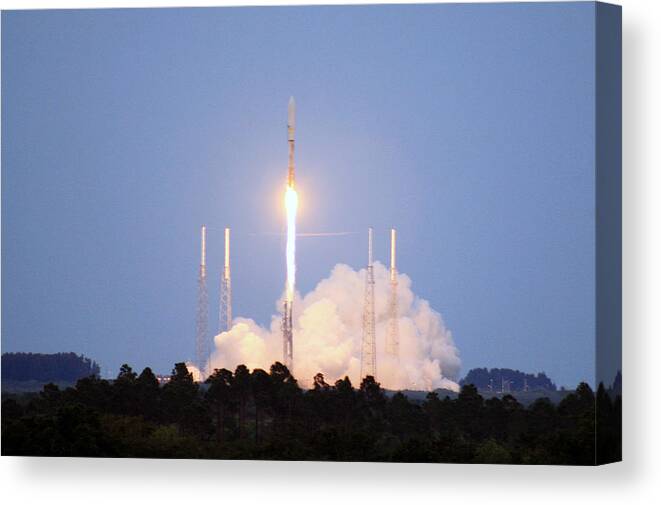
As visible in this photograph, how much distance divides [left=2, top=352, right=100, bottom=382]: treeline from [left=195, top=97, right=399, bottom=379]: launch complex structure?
3.36ft

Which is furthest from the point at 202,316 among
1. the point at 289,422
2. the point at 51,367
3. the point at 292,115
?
the point at 292,115

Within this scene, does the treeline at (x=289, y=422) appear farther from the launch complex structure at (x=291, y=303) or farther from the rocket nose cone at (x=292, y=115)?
the rocket nose cone at (x=292, y=115)

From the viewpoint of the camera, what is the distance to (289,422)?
66.5ft

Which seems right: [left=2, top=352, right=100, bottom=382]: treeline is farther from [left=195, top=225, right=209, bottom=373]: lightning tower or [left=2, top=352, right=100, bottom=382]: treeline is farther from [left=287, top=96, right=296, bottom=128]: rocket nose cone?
[left=287, top=96, right=296, bottom=128]: rocket nose cone

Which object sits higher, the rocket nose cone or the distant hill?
the rocket nose cone

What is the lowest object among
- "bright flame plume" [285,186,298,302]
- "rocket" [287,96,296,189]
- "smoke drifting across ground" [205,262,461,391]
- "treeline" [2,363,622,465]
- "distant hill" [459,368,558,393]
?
"treeline" [2,363,622,465]

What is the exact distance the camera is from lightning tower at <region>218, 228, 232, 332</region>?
20.4m

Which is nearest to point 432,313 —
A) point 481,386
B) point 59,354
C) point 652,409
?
point 481,386

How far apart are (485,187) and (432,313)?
47.4 inches

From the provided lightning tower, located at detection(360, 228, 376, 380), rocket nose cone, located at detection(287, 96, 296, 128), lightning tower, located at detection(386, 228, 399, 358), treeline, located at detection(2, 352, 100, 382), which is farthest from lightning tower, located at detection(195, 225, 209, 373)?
lightning tower, located at detection(386, 228, 399, 358)

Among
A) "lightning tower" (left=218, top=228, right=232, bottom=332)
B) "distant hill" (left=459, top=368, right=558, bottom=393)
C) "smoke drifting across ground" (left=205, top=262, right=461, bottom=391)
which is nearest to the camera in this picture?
"distant hill" (left=459, top=368, right=558, bottom=393)

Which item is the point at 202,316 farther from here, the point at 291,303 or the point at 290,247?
the point at 290,247

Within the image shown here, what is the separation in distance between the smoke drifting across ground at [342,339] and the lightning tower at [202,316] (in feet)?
0.32

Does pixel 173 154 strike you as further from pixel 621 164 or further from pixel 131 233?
pixel 621 164
